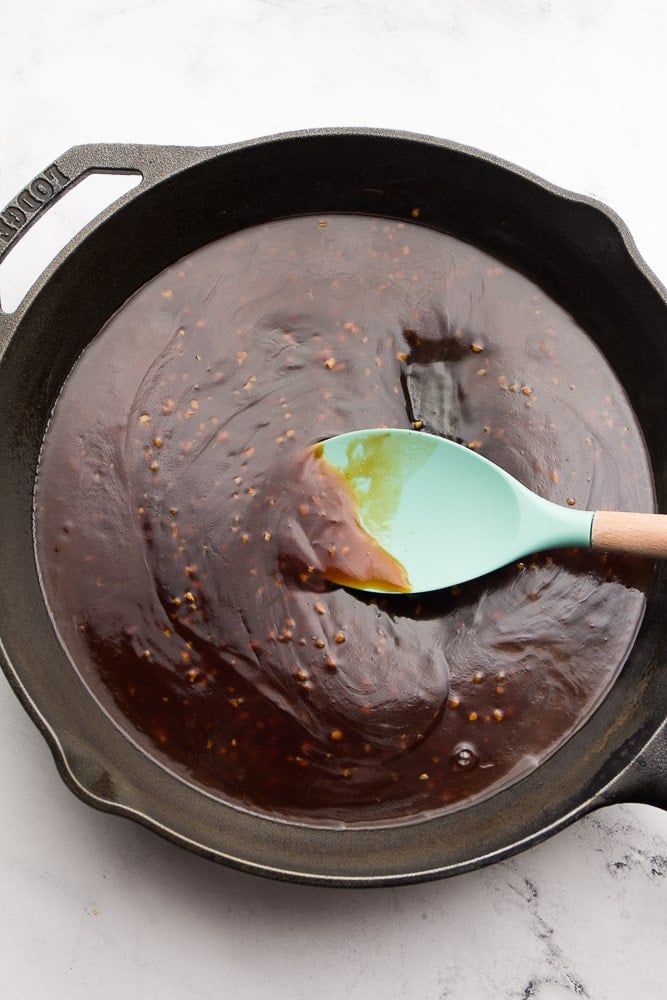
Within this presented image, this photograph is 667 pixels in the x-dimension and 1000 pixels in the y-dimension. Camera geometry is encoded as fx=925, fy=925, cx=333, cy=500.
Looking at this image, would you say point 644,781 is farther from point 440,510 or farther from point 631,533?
point 440,510

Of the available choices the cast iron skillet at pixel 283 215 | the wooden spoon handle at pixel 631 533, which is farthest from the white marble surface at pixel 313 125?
the wooden spoon handle at pixel 631 533

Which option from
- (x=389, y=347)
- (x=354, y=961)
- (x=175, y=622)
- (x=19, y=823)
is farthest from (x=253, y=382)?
(x=354, y=961)

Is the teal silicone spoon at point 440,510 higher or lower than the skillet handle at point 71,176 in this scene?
lower

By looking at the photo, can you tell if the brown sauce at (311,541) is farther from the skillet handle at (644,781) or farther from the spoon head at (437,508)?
the skillet handle at (644,781)

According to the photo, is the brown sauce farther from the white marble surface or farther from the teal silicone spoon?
the white marble surface

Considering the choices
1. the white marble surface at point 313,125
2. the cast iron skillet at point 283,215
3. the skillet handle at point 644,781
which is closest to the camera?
the skillet handle at point 644,781

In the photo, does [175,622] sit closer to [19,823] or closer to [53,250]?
[19,823]
